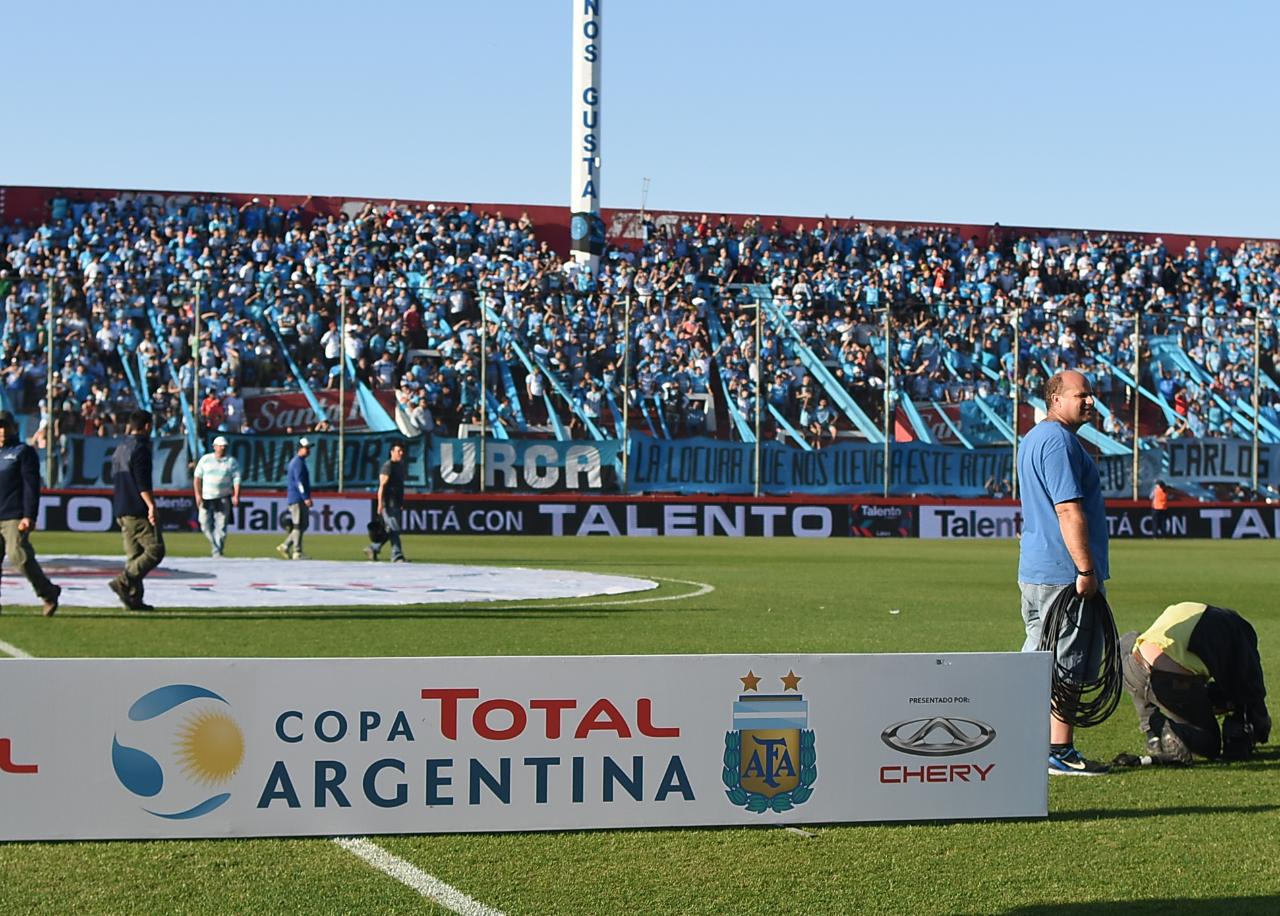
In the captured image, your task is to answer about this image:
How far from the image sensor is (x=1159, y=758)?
8.60 m

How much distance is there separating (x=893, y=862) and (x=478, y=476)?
102 ft

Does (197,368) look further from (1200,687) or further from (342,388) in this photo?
(1200,687)

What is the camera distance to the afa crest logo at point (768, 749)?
650cm

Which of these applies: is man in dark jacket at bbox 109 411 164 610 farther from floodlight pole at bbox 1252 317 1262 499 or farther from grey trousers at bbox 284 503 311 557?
floodlight pole at bbox 1252 317 1262 499

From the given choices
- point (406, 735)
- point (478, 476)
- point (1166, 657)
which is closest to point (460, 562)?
point (478, 476)

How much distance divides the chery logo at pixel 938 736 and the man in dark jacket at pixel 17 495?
32.6ft

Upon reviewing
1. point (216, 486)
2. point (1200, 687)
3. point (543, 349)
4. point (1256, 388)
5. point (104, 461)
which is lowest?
point (1200, 687)

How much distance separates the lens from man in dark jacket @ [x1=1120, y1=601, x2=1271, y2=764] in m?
8.63

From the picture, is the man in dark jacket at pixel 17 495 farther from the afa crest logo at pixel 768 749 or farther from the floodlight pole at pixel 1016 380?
the floodlight pole at pixel 1016 380

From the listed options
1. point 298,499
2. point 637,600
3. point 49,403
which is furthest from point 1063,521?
point 49,403

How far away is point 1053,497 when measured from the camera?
7.79m

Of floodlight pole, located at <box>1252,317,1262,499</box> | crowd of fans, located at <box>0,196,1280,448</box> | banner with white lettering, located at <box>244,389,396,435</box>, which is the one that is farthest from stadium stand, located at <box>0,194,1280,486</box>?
floodlight pole, located at <box>1252,317,1262,499</box>

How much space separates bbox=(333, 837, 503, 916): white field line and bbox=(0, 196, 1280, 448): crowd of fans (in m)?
30.8

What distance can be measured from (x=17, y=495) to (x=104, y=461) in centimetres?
2164
